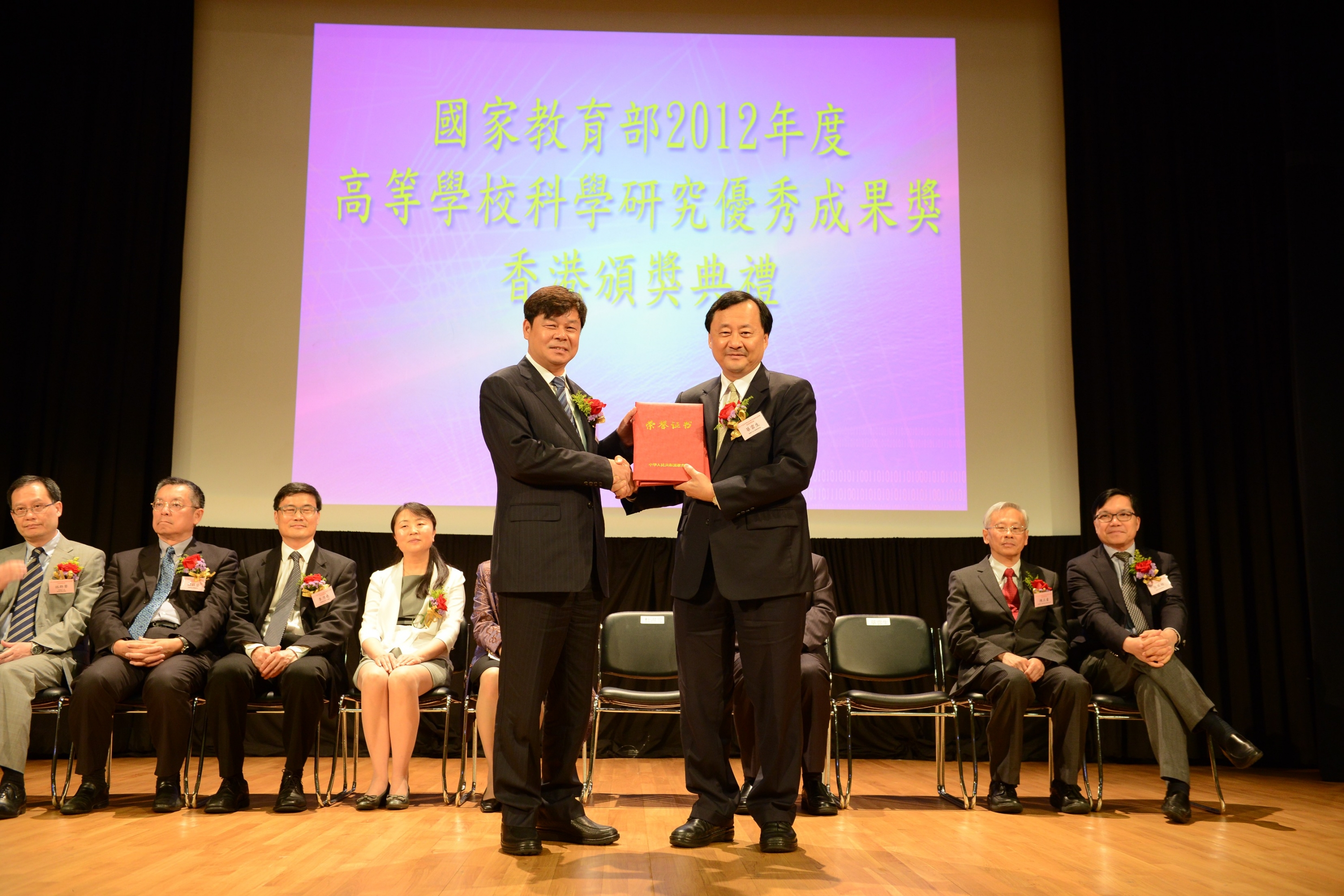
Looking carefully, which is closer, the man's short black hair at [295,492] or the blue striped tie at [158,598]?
the blue striped tie at [158,598]

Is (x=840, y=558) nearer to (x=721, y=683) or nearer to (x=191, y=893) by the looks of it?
(x=721, y=683)

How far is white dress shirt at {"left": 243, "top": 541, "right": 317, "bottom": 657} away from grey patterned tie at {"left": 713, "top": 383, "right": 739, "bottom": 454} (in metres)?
2.26

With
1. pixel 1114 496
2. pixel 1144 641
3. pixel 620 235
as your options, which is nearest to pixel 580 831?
pixel 1144 641

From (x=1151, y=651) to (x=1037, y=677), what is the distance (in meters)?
0.48

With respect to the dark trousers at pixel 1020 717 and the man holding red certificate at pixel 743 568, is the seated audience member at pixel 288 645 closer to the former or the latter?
the man holding red certificate at pixel 743 568

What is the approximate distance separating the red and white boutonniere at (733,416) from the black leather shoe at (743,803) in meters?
1.16

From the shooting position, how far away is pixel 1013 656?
4.42 meters

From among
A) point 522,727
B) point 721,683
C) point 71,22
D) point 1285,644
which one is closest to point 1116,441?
point 1285,644

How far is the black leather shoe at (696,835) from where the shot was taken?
10.2 feet

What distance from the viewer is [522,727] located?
3.02 m

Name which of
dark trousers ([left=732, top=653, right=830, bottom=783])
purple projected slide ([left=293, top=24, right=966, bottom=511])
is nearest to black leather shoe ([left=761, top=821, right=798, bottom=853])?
dark trousers ([left=732, top=653, right=830, bottom=783])

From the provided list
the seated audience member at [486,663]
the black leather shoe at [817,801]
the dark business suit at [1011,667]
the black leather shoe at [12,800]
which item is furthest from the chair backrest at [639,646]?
the black leather shoe at [12,800]

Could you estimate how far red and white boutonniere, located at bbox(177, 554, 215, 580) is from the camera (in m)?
4.33

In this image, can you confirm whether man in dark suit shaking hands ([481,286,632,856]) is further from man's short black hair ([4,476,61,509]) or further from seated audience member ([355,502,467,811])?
man's short black hair ([4,476,61,509])
